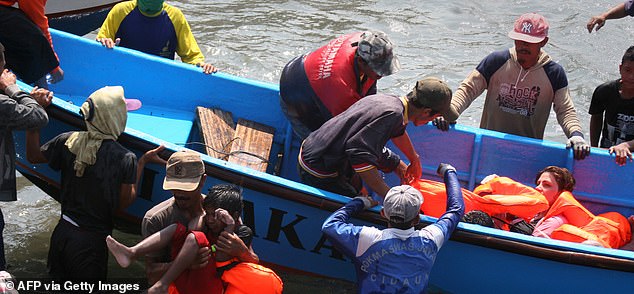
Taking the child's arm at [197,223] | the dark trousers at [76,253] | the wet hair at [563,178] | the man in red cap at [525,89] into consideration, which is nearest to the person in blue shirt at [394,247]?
the child's arm at [197,223]

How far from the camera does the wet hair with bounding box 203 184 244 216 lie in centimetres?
466

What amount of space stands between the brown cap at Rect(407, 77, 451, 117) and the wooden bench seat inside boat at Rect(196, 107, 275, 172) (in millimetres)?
1863

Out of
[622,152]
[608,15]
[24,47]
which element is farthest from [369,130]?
[608,15]

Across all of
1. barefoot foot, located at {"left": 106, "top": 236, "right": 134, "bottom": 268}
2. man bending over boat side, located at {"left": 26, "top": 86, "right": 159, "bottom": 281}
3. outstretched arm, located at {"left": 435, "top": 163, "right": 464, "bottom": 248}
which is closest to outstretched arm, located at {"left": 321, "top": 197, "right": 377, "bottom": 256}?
outstretched arm, located at {"left": 435, "top": 163, "right": 464, "bottom": 248}

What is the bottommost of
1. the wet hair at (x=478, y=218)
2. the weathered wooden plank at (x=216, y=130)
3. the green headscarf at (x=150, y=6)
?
the wet hair at (x=478, y=218)

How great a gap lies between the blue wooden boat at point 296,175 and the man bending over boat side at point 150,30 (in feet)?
0.59

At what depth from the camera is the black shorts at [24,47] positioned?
607cm

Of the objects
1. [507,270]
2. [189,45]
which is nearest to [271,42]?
[189,45]

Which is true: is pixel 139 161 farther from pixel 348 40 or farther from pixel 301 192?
pixel 348 40

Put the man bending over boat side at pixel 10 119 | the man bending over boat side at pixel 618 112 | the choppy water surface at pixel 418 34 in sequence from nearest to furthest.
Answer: the man bending over boat side at pixel 10 119 → the man bending over boat side at pixel 618 112 → the choppy water surface at pixel 418 34

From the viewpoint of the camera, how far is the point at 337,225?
16.2ft

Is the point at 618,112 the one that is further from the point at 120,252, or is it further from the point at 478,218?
the point at 120,252

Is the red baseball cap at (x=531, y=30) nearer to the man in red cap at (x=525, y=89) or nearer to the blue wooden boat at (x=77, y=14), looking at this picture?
the man in red cap at (x=525, y=89)

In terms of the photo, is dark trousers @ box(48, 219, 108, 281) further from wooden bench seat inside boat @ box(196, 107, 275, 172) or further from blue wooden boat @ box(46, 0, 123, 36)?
blue wooden boat @ box(46, 0, 123, 36)
